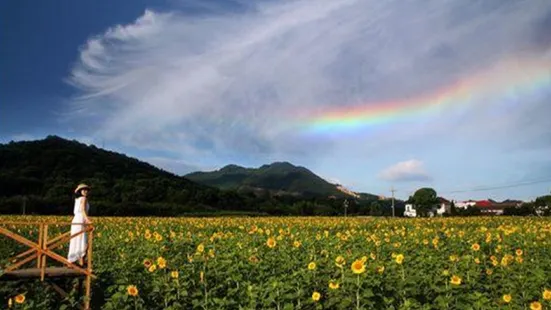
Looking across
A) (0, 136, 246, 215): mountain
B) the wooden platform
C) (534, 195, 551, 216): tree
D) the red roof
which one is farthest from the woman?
the red roof

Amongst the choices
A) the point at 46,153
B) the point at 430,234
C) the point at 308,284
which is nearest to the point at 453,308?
the point at 308,284

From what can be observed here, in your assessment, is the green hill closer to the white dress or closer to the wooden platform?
the white dress

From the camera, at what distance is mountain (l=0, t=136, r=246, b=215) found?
4791 cm

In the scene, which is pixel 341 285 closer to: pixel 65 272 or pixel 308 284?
pixel 308 284

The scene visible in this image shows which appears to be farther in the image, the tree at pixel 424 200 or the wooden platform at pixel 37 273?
the tree at pixel 424 200

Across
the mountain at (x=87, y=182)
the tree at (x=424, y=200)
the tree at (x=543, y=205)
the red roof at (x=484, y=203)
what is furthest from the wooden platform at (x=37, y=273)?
the red roof at (x=484, y=203)

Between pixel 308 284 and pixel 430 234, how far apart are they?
1068 centimetres

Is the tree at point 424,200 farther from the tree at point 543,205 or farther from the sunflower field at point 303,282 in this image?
the sunflower field at point 303,282

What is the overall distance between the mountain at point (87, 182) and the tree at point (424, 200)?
1771 inches

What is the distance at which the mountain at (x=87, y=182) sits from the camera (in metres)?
47.9

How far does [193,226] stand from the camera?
24391 millimetres

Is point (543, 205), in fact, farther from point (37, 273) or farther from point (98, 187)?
point (37, 273)

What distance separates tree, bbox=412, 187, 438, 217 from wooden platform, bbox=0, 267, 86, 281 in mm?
97412

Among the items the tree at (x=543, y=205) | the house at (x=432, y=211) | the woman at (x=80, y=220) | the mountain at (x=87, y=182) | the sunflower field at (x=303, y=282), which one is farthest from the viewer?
the house at (x=432, y=211)
